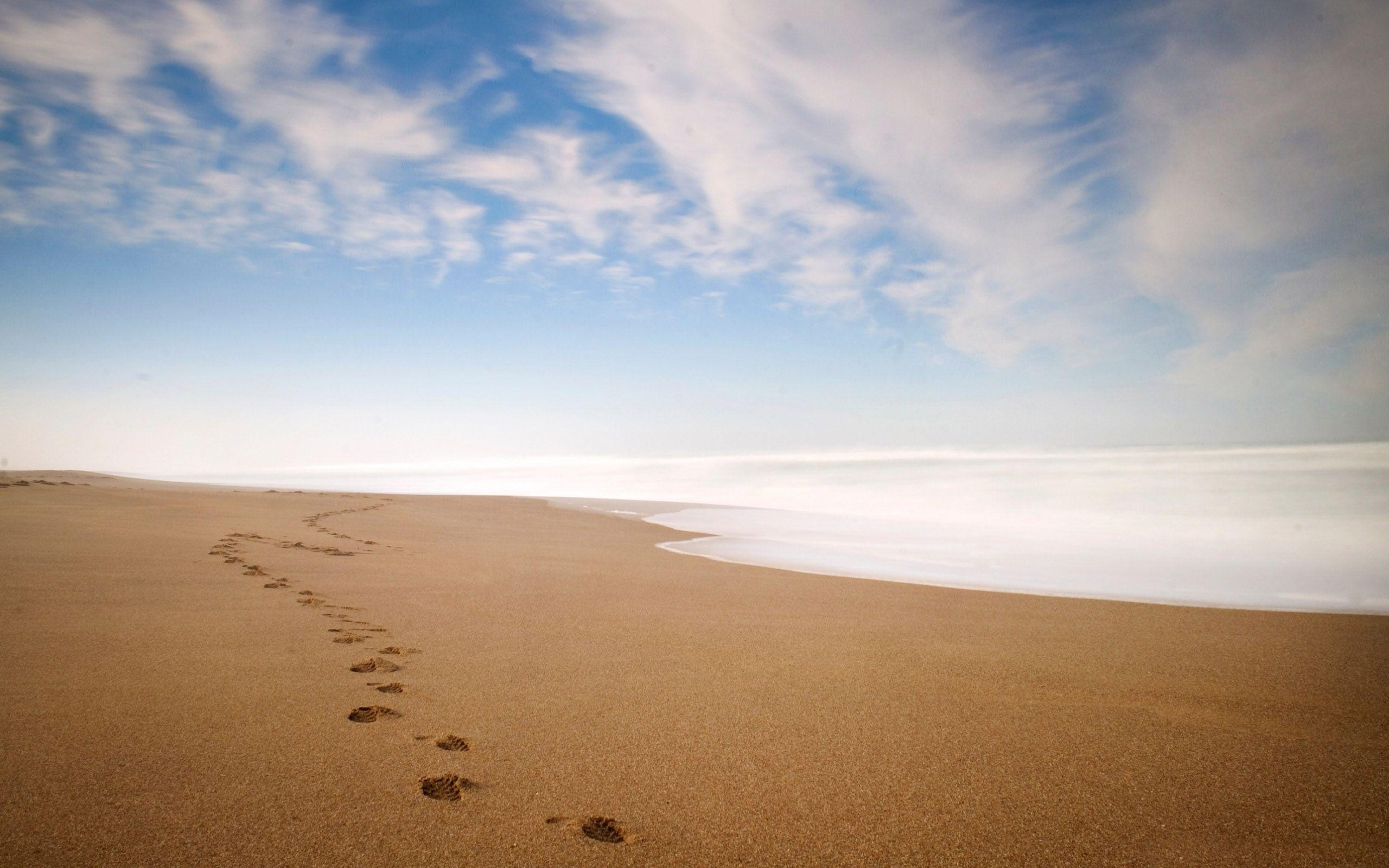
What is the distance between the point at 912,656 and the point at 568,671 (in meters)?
1.91

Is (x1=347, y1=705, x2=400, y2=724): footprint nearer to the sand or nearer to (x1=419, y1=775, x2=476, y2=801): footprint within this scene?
the sand

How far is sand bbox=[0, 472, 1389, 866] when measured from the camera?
2.03 metres

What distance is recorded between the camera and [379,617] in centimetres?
453

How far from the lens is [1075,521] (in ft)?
41.7

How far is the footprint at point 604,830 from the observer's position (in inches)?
80.4

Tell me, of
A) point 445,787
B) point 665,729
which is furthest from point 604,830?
point 665,729

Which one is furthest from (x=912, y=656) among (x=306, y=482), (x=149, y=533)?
(x=306, y=482)

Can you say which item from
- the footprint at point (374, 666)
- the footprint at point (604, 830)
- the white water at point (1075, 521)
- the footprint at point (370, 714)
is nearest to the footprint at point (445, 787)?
the footprint at point (604, 830)

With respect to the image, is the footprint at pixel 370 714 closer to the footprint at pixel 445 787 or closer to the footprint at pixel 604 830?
the footprint at pixel 445 787

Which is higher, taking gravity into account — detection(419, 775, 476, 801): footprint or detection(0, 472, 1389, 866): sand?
detection(0, 472, 1389, 866): sand

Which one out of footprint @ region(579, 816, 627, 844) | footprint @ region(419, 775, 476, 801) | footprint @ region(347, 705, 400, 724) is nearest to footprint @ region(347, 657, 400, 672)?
footprint @ region(347, 705, 400, 724)

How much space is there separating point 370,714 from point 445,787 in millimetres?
763

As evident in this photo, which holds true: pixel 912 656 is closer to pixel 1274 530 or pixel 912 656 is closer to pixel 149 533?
pixel 149 533

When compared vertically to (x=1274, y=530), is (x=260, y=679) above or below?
below
